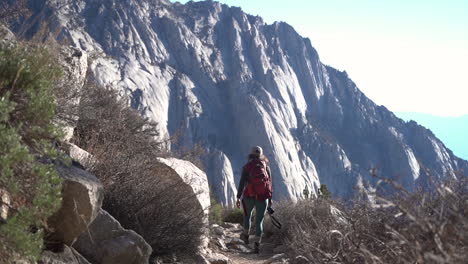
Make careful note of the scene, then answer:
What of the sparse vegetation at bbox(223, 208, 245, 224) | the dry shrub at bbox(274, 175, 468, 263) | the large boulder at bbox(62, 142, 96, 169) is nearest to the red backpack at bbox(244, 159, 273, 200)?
the dry shrub at bbox(274, 175, 468, 263)

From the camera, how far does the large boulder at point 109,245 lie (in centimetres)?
442

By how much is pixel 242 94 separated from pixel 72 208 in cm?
7051

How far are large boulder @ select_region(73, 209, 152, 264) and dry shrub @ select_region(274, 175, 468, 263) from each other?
1.70 m

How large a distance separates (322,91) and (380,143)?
16866 mm

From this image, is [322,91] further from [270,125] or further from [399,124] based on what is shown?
[270,125]

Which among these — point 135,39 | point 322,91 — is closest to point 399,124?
point 322,91

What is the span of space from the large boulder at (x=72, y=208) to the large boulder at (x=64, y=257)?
0.12 m

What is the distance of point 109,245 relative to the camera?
448cm

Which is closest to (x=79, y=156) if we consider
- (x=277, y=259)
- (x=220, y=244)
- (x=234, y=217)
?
(x=277, y=259)

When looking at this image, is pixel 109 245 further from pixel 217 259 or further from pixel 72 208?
pixel 217 259

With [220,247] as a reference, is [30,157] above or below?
above

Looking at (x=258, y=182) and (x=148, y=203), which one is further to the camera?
(x=258, y=182)

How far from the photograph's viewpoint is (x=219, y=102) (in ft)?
245

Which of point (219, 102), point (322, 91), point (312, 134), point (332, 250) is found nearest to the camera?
point (332, 250)
